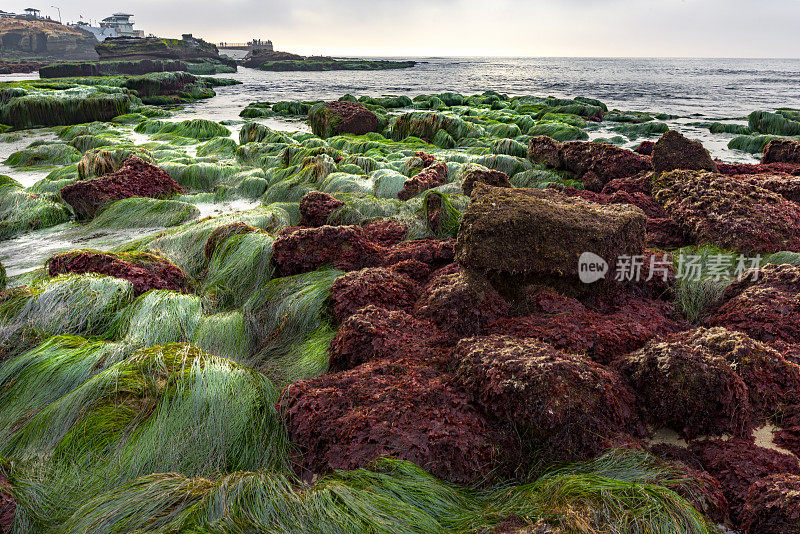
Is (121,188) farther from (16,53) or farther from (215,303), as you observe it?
(16,53)

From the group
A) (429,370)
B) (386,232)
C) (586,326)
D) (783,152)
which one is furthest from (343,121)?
(429,370)

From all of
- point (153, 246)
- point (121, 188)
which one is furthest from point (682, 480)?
point (121, 188)

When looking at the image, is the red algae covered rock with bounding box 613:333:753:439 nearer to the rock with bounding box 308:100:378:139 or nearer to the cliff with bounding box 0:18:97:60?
the rock with bounding box 308:100:378:139

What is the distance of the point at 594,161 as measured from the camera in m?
6.60

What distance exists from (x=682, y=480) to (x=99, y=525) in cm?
221

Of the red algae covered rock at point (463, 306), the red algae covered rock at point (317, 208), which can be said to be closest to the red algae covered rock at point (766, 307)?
the red algae covered rock at point (463, 306)

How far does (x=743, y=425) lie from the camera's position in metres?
2.13

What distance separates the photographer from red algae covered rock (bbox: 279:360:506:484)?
1943mm

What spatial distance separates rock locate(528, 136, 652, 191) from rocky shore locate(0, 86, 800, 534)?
2.32 ft

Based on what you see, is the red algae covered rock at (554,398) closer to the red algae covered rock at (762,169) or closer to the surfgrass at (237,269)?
the surfgrass at (237,269)

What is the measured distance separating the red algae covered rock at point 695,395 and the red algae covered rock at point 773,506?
0.36m

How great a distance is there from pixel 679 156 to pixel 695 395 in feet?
14.2

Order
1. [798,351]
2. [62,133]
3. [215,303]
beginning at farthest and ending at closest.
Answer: [62,133] → [215,303] → [798,351]

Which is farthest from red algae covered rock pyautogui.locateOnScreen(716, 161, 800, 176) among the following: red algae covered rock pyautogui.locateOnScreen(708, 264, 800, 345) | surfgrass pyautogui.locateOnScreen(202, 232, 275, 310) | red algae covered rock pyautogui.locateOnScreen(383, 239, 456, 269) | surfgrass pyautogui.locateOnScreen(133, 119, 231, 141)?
surfgrass pyautogui.locateOnScreen(133, 119, 231, 141)
